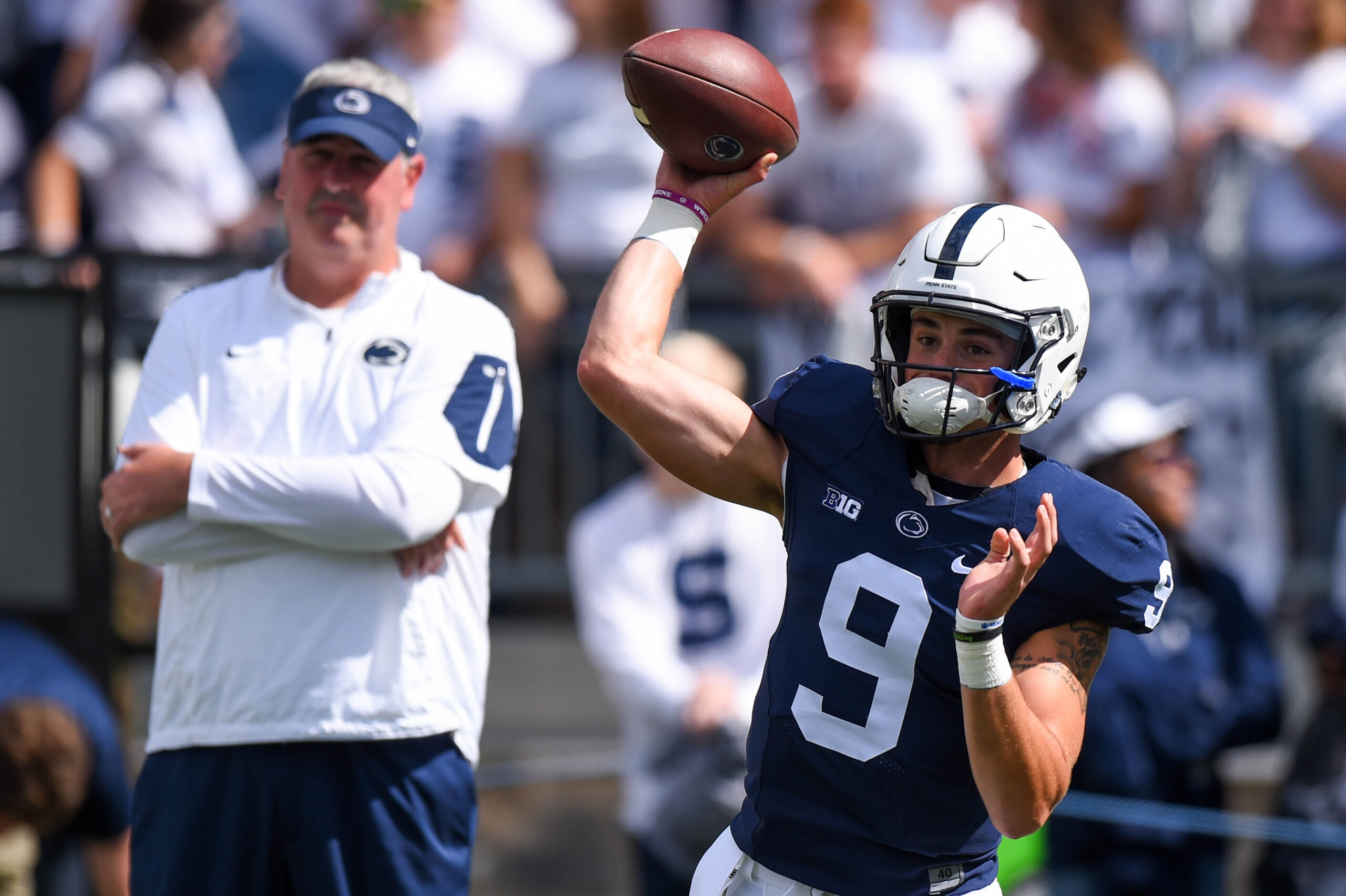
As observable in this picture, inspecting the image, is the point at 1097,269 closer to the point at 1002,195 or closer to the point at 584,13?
A: the point at 1002,195

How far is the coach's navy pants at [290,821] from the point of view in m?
3.37

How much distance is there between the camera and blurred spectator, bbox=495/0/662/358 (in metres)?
6.45

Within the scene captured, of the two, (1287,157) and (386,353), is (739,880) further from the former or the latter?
(1287,157)

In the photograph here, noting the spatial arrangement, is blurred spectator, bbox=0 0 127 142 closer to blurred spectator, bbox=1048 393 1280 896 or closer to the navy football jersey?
blurred spectator, bbox=1048 393 1280 896

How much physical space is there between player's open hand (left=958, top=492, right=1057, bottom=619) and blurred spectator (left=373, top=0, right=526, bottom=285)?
4.03m

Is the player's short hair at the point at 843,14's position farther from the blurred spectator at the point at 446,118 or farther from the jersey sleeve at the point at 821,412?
the jersey sleeve at the point at 821,412

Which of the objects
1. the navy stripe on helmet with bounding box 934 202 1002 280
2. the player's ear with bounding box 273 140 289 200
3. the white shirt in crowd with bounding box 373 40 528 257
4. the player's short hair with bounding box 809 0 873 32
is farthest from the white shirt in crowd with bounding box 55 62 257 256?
the navy stripe on helmet with bounding box 934 202 1002 280

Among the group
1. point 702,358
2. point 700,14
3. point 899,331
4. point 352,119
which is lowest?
point 702,358

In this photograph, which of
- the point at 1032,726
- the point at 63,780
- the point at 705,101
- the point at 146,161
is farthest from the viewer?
the point at 146,161

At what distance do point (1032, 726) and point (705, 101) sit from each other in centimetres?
127

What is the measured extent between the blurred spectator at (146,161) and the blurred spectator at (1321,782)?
4276mm

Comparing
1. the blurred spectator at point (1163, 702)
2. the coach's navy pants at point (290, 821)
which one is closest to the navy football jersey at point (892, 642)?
the coach's navy pants at point (290, 821)

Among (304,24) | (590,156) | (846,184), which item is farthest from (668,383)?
(304,24)

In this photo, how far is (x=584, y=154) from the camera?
21.3 feet
